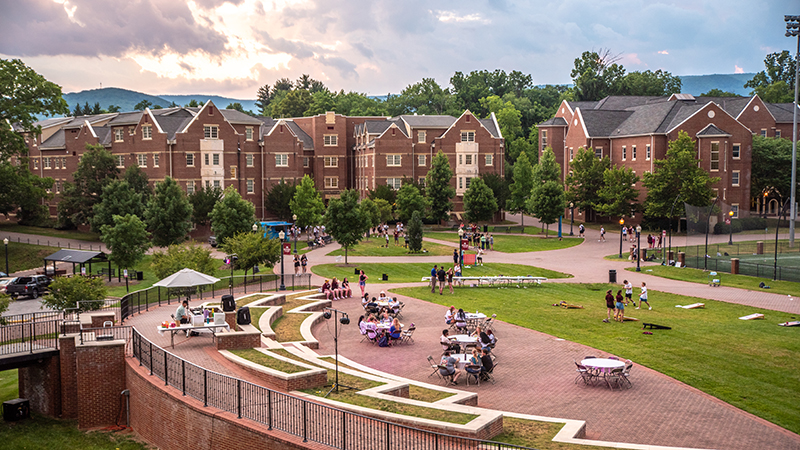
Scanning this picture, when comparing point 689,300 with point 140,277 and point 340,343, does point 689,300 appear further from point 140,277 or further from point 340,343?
point 140,277

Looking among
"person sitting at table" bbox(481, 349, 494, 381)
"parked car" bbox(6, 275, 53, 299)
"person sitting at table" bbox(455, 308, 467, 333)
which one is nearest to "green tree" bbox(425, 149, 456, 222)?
"parked car" bbox(6, 275, 53, 299)

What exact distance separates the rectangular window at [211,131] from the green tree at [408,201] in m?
22.2

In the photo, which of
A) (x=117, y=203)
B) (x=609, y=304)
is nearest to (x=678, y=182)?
(x=609, y=304)

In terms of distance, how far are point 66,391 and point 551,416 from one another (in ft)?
53.7

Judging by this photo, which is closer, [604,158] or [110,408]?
[110,408]

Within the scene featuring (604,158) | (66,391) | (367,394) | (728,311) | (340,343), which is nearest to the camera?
(367,394)

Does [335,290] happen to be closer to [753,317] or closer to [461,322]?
[461,322]

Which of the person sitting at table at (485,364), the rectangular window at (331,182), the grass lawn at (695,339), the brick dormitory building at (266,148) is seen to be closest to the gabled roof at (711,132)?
the brick dormitory building at (266,148)

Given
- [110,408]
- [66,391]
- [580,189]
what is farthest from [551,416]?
[580,189]

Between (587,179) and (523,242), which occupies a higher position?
(587,179)

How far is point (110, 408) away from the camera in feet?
70.7

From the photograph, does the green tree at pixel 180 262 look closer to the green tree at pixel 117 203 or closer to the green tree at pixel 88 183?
the green tree at pixel 117 203

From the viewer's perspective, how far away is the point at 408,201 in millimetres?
73188

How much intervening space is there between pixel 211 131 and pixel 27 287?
120ft
